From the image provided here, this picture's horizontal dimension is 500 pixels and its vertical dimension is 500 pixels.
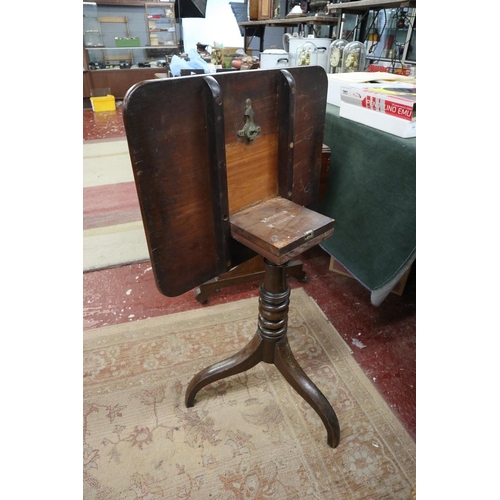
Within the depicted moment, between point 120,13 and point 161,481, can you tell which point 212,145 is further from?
point 120,13

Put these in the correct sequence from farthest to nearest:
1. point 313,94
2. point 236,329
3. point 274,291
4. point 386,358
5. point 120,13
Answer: point 120,13 → point 236,329 → point 386,358 → point 274,291 → point 313,94

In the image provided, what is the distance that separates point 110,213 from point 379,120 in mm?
1835

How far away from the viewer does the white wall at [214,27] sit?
546cm

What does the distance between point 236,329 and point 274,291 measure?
0.54 metres

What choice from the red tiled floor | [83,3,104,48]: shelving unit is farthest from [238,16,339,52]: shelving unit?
[83,3,104,48]: shelving unit

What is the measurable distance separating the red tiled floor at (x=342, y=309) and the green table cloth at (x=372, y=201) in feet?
0.72

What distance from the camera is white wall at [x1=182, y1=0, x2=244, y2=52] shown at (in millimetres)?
5465

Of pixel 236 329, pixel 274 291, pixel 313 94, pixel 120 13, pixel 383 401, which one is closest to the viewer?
pixel 313 94

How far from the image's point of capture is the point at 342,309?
5.21 feet

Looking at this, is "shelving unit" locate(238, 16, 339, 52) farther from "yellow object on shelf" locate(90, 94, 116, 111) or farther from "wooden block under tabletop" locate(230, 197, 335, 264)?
"yellow object on shelf" locate(90, 94, 116, 111)

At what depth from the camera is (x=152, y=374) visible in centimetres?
129

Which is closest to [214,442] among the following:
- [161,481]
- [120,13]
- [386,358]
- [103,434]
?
[161,481]

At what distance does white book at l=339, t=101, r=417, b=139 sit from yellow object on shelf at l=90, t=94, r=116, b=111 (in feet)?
14.6

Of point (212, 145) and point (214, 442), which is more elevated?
point (212, 145)
